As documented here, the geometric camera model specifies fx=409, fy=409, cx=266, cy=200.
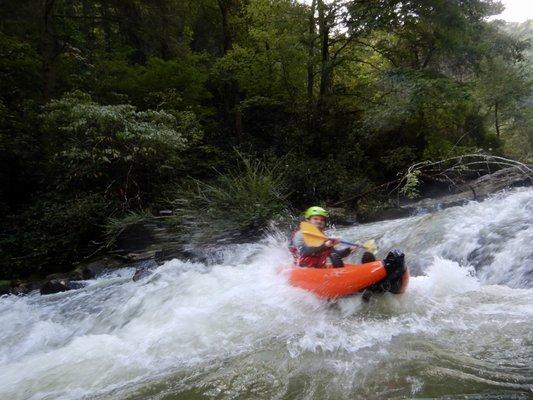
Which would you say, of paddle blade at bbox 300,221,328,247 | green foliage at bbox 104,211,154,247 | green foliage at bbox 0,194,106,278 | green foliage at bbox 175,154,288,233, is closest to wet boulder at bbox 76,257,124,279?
green foliage at bbox 104,211,154,247

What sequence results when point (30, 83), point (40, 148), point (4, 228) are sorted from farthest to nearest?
point (30, 83) → point (40, 148) → point (4, 228)

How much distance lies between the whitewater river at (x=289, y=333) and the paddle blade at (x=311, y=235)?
2.09 ft

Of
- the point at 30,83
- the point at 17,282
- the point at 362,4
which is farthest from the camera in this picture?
the point at 362,4

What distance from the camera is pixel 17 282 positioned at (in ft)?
24.9

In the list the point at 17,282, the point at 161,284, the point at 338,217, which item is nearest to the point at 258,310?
the point at 161,284

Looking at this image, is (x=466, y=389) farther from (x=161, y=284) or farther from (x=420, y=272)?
(x=161, y=284)

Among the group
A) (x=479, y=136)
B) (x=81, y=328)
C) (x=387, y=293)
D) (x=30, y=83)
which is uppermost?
(x=30, y=83)

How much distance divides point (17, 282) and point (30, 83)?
20.2 ft

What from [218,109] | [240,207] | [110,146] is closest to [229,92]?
[218,109]

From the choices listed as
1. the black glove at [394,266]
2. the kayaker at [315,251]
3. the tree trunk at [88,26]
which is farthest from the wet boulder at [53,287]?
the tree trunk at [88,26]

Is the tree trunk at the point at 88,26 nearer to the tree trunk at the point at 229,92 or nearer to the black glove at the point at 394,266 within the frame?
the tree trunk at the point at 229,92

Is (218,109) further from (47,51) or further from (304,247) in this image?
(304,247)

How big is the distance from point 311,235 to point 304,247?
199 millimetres

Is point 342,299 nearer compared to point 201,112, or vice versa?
point 342,299
